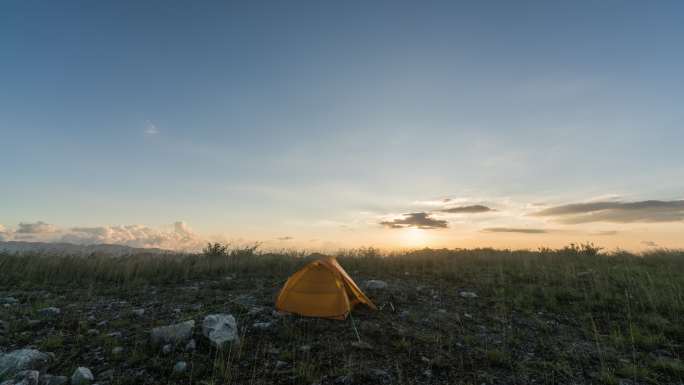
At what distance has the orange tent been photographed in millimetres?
7836

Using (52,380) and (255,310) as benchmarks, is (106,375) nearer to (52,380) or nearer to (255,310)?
(52,380)

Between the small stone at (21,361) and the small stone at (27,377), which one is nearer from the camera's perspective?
the small stone at (27,377)

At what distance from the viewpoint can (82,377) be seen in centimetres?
489

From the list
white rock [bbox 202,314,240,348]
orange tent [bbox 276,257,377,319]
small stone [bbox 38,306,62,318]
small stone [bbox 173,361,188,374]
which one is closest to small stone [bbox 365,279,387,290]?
orange tent [bbox 276,257,377,319]

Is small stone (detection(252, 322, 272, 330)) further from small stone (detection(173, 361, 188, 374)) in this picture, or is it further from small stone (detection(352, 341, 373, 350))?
small stone (detection(352, 341, 373, 350))

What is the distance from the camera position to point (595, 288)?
10.1 metres

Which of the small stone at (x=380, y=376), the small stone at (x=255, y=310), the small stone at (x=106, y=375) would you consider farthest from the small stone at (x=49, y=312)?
the small stone at (x=380, y=376)

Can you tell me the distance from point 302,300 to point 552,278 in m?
9.66

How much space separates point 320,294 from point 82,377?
4.76 m

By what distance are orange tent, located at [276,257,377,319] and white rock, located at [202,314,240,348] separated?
69.0 inches

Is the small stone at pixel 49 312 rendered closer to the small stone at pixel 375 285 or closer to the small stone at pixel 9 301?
the small stone at pixel 9 301

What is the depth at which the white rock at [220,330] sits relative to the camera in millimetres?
6090

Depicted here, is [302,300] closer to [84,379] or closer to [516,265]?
[84,379]

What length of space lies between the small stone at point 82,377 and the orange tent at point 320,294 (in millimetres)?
3952
